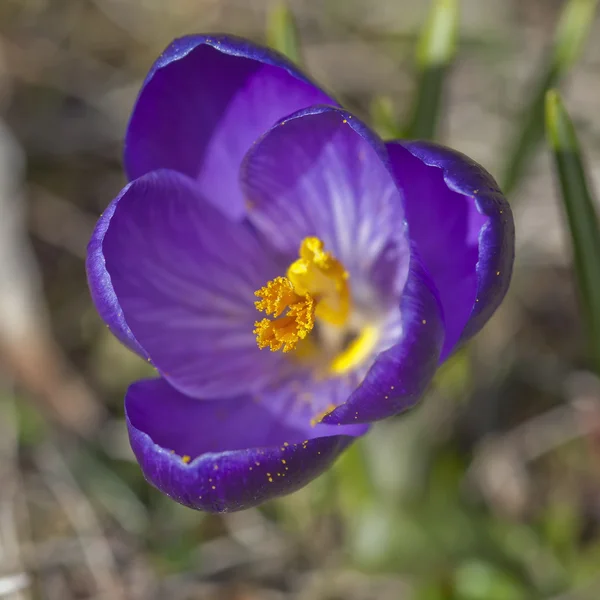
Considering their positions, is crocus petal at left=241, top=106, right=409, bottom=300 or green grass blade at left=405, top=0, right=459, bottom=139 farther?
green grass blade at left=405, top=0, right=459, bottom=139

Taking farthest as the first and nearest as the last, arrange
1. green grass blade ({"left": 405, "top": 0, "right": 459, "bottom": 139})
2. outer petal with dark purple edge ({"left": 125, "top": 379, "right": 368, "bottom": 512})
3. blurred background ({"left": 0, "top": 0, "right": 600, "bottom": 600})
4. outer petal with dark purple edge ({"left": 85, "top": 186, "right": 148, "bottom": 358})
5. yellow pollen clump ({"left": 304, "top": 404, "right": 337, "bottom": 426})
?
blurred background ({"left": 0, "top": 0, "right": 600, "bottom": 600}), green grass blade ({"left": 405, "top": 0, "right": 459, "bottom": 139}), yellow pollen clump ({"left": 304, "top": 404, "right": 337, "bottom": 426}), outer petal with dark purple edge ({"left": 85, "top": 186, "right": 148, "bottom": 358}), outer petal with dark purple edge ({"left": 125, "top": 379, "right": 368, "bottom": 512})

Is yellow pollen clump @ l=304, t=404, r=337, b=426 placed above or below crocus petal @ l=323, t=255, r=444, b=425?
below

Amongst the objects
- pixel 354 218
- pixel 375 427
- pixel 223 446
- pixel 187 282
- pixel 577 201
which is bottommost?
pixel 375 427

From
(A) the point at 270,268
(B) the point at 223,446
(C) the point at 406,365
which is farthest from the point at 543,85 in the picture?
(B) the point at 223,446

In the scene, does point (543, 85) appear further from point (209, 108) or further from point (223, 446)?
point (223, 446)

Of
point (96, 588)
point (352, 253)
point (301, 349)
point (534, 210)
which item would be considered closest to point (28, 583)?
point (96, 588)

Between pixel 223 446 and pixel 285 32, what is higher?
pixel 285 32

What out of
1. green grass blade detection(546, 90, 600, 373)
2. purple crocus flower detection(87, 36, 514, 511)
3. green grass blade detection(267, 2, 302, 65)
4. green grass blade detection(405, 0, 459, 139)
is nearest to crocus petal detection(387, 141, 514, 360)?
purple crocus flower detection(87, 36, 514, 511)

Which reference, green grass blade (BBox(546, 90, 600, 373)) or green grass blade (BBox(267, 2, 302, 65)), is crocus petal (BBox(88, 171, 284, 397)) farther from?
green grass blade (BBox(546, 90, 600, 373))
